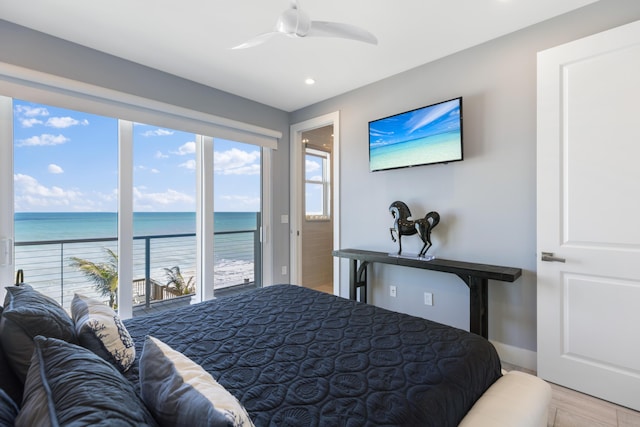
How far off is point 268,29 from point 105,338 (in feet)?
7.45

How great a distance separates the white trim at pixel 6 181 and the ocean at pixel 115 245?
0.24 ft

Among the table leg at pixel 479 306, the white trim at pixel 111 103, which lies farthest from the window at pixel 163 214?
the table leg at pixel 479 306

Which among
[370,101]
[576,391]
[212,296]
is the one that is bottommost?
[576,391]

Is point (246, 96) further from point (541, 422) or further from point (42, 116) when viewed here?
point (541, 422)

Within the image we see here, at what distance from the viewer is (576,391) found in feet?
6.47

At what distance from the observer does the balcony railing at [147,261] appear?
97.1 inches

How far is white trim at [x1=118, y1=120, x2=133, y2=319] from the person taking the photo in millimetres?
2705

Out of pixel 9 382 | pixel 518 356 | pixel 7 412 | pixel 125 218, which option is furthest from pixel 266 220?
pixel 7 412

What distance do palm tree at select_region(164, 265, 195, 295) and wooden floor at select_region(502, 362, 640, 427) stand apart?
3.24m

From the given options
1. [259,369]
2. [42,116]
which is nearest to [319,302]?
[259,369]

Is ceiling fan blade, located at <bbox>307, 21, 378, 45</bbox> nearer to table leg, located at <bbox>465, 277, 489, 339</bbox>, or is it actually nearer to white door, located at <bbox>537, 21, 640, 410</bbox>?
white door, located at <bbox>537, 21, 640, 410</bbox>

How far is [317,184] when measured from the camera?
5102 millimetres

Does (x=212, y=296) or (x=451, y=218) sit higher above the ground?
(x=451, y=218)

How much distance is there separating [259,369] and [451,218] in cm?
218
